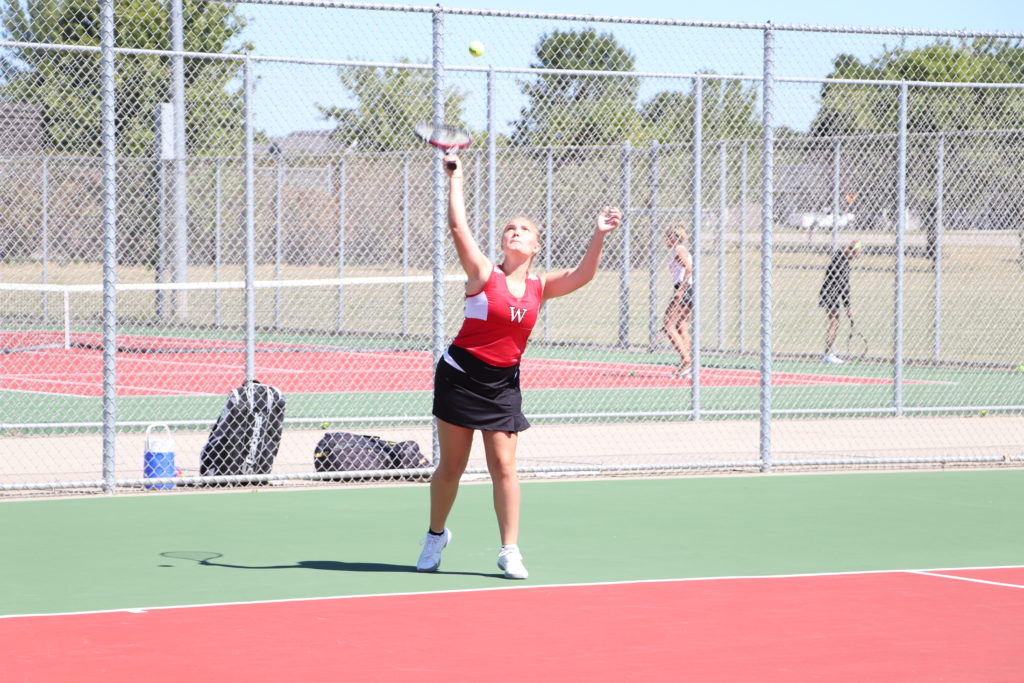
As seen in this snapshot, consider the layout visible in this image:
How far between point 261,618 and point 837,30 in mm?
6470

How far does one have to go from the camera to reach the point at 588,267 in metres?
7.73

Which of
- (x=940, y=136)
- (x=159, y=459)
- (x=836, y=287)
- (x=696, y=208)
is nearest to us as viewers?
(x=159, y=459)

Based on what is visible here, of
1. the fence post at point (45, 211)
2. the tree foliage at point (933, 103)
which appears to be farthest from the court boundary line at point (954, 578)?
the tree foliage at point (933, 103)

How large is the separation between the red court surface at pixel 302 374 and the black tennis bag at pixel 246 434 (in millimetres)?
5924

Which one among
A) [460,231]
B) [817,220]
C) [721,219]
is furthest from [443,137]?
[817,220]

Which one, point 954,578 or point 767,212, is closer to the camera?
point 954,578

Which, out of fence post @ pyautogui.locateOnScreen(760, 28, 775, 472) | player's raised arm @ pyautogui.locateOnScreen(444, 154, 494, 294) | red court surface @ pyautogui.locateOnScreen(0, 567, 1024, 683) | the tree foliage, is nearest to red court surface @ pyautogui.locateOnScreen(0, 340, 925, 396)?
fence post @ pyautogui.locateOnScreen(760, 28, 775, 472)

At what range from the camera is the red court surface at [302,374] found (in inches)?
695

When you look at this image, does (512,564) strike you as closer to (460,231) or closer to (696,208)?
(460,231)

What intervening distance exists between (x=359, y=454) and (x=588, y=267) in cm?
363

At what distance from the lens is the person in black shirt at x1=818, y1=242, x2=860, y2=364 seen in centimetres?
1928

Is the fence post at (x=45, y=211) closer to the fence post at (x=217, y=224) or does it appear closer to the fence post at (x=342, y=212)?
the fence post at (x=217, y=224)

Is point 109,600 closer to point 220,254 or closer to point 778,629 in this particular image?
point 778,629

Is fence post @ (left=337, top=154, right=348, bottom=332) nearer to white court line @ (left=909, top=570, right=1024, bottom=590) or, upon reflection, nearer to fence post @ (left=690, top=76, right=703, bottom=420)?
fence post @ (left=690, top=76, right=703, bottom=420)
